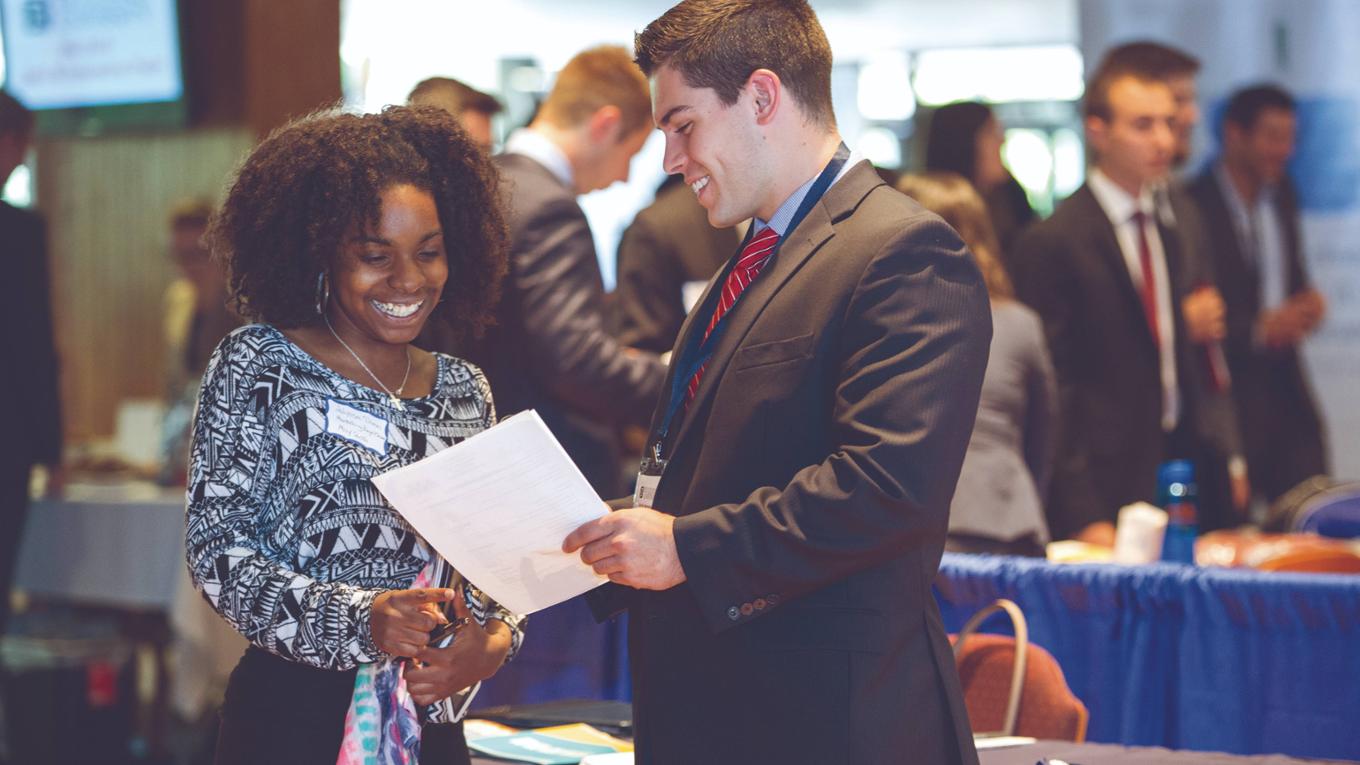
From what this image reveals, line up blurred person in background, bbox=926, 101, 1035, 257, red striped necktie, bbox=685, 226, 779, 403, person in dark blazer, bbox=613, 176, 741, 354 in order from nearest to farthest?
red striped necktie, bbox=685, 226, 779, 403 < person in dark blazer, bbox=613, 176, 741, 354 < blurred person in background, bbox=926, 101, 1035, 257

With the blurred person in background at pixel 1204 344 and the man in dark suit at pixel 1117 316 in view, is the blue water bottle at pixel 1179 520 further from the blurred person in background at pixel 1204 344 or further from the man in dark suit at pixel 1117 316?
the blurred person in background at pixel 1204 344

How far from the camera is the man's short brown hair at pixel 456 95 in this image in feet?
12.1

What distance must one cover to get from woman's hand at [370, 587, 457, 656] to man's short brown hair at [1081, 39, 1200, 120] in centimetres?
319

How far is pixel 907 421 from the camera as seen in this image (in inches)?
65.7

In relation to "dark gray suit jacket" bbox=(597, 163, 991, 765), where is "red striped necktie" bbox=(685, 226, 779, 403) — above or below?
above

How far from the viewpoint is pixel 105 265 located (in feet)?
21.5

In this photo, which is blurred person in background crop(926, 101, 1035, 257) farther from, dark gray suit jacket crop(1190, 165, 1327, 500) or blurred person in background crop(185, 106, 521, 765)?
blurred person in background crop(185, 106, 521, 765)

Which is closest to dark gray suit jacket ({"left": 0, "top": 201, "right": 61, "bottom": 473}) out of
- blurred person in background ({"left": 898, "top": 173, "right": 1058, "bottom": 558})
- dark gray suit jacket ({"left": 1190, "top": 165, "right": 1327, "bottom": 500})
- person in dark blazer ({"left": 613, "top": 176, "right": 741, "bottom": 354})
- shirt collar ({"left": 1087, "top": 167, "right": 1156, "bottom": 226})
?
person in dark blazer ({"left": 613, "top": 176, "right": 741, "bottom": 354})

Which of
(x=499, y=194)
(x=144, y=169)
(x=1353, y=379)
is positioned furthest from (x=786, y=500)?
(x=144, y=169)

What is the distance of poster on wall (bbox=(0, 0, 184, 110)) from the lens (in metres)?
5.89

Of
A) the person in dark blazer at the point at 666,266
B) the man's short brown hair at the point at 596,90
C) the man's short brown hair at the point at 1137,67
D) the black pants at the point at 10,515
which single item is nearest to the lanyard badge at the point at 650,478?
the man's short brown hair at the point at 596,90

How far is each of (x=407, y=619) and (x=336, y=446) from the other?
0.25 metres

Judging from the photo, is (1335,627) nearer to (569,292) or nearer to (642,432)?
(569,292)

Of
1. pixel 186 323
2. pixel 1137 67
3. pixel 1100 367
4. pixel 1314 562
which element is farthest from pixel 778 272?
pixel 186 323
